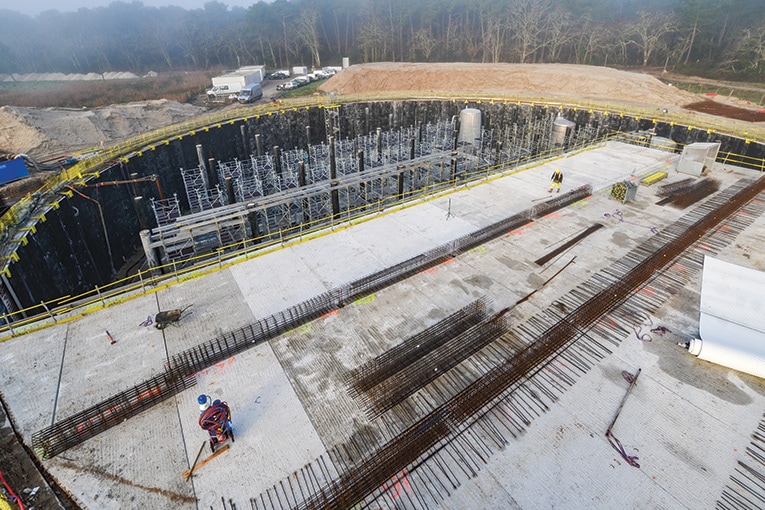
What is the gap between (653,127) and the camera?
29.5m

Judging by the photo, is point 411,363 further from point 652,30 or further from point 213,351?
point 652,30

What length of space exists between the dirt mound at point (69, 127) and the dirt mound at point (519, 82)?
23.5m

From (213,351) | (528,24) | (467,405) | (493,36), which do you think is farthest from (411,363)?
(493,36)

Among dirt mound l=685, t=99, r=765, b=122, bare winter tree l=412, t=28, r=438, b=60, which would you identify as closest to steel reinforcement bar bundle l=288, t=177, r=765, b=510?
dirt mound l=685, t=99, r=765, b=122

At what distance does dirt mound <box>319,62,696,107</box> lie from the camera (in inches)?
1515

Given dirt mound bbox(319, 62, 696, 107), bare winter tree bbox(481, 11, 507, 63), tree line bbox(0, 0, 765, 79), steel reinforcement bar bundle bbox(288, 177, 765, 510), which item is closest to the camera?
steel reinforcement bar bundle bbox(288, 177, 765, 510)

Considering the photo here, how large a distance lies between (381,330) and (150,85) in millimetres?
76841

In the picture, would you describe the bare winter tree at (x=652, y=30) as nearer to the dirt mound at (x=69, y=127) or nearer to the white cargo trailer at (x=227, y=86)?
the white cargo trailer at (x=227, y=86)

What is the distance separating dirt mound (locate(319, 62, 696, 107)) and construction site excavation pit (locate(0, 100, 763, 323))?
8.20 meters

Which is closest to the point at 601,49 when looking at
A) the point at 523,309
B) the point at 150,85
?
the point at 523,309

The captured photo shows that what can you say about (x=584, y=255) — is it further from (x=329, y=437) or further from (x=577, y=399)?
(x=329, y=437)

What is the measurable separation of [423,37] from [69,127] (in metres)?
67.0

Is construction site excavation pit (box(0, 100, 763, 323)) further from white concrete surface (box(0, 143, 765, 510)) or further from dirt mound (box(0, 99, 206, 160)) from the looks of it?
Result: dirt mound (box(0, 99, 206, 160))

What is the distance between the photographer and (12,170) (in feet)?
72.2
